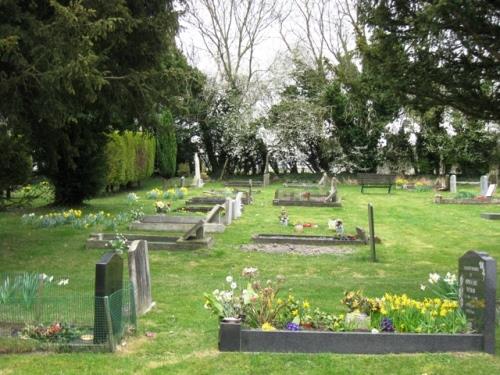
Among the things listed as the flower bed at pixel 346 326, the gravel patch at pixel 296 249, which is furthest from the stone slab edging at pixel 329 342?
the gravel patch at pixel 296 249

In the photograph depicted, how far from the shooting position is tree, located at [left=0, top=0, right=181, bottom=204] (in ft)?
31.8

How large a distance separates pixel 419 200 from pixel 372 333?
872 inches

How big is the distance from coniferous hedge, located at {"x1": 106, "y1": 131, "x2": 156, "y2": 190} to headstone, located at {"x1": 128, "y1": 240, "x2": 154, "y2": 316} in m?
18.4

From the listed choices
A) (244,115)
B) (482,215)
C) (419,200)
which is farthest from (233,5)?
(482,215)

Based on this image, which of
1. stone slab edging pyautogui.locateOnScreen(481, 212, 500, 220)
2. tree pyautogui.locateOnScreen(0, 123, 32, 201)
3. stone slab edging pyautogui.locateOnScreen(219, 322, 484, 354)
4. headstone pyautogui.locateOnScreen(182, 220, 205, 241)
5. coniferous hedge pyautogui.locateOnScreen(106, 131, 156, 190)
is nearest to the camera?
stone slab edging pyautogui.locateOnScreen(219, 322, 484, 354)

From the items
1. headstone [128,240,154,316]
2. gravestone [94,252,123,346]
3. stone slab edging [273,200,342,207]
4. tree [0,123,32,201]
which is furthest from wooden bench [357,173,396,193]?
gravestone [94,252,123,346]

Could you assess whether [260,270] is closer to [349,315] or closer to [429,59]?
[429,59]

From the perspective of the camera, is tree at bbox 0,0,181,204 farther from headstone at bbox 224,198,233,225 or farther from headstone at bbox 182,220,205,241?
headstone at bbox 224,198,233,225

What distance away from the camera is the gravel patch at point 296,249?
44.8 ft

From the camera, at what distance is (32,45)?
1073 centimetres

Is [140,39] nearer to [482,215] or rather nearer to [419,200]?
[482,215]

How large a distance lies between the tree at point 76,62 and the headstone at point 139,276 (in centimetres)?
320

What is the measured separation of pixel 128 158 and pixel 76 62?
A: 21.8m

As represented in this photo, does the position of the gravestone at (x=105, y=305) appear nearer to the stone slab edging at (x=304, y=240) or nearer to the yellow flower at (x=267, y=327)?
the yellow flower at (x=267, y=327)
